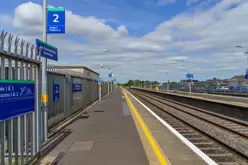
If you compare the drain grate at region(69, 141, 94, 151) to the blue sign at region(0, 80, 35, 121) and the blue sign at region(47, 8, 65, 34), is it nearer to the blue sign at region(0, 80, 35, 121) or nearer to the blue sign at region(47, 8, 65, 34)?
the blue sign at region(0, 80, 35, 121)

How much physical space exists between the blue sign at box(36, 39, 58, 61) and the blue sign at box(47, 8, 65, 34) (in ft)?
2.18

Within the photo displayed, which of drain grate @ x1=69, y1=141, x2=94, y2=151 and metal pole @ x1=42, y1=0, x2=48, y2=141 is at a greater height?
metal pole @ x1=42, y1=0, x2=48, y2=141

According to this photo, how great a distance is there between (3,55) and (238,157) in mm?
6230

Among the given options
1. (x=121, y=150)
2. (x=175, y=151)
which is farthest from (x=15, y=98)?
(x=175, y=151)

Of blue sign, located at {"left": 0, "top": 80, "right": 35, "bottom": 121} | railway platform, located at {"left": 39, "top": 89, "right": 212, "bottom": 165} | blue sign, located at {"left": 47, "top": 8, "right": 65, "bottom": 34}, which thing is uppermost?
blue sign, located at {"left": 47, "top": 8, "right": 65, "bottom": 34}

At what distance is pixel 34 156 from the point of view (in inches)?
225

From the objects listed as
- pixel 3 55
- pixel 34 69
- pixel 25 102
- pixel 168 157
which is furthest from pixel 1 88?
pixel 168 157

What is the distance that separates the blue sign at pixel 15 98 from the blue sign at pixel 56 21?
3247 millimetres

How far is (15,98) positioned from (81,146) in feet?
10.6

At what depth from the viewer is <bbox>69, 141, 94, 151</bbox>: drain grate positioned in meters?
6.84

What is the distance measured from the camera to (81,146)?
718cm

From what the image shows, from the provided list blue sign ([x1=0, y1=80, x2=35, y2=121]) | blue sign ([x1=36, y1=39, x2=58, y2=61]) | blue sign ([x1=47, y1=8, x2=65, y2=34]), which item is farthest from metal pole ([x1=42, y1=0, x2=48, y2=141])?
blue sign ([x1=0, y1=80, x2=35, y2=121])

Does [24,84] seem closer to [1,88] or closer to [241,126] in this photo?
[1,88]

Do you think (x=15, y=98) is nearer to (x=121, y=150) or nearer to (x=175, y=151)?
(x=121, y=150)
